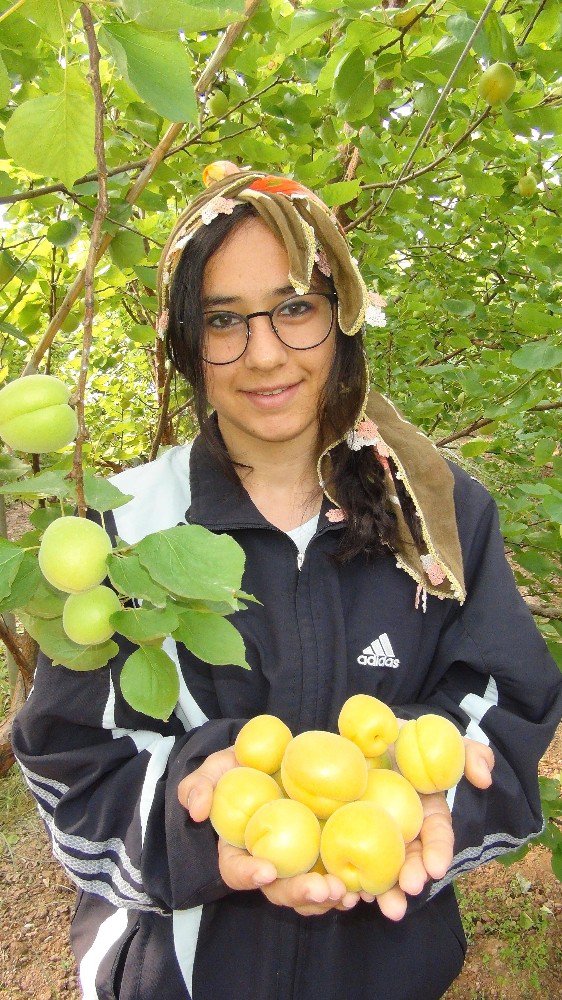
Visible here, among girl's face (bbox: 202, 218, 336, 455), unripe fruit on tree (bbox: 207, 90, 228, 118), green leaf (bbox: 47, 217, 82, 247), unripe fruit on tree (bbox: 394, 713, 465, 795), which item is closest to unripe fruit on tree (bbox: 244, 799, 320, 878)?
unripe fruit on tree (bbox: 394, 713, 465, 795)

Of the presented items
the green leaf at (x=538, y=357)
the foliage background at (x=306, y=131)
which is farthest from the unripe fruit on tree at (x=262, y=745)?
the green leaf at (x=538, y=357)

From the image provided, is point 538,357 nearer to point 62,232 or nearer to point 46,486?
point 62,232

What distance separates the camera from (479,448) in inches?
95.9

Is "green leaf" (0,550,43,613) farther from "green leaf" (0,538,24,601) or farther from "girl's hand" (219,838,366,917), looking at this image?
"girl's hand" (219,838,366,917)

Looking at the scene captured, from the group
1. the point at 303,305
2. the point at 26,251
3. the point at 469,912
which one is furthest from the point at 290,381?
the point at 469,912

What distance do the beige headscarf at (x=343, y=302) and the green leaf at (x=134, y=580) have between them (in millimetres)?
823

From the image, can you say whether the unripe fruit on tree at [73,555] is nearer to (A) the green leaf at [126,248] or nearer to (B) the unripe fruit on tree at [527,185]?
(A) the green leaf at [126,248]

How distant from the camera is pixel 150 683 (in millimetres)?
911

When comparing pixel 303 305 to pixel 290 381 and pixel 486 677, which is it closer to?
pixel 290 381

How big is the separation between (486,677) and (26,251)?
2480mm

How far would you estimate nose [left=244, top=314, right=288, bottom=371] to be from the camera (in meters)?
1.47

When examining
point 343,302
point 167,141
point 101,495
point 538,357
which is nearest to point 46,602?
point 101,495

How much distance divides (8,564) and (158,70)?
602mm

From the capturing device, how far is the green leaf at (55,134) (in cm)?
89
